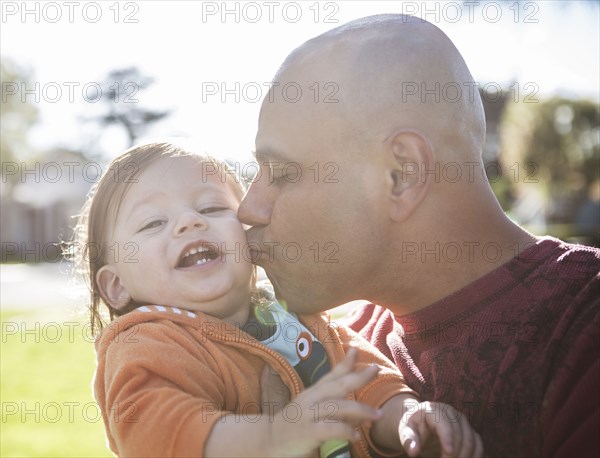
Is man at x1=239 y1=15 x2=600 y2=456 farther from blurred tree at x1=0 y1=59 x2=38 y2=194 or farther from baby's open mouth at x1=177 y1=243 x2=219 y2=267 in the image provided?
blurred tree at x1=0 y1=59 x2=38 y2=194

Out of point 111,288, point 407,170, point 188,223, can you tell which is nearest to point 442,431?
point 407,170

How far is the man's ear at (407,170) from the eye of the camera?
232cm

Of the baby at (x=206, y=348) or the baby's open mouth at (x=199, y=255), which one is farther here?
the baby's open mouth at (x=199, y=255)

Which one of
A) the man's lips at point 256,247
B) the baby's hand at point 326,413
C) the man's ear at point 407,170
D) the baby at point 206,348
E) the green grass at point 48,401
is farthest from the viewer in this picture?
the green grass at point 48,401

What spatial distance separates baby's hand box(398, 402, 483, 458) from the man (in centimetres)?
14

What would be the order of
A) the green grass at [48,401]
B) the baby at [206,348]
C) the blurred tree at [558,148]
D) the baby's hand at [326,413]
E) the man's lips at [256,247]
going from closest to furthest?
the baby's hand at [326,413] < the baby at [206,348] < the man's lips at [256,247] < the green grass at [48,401] < the blurred tree at [558,148]

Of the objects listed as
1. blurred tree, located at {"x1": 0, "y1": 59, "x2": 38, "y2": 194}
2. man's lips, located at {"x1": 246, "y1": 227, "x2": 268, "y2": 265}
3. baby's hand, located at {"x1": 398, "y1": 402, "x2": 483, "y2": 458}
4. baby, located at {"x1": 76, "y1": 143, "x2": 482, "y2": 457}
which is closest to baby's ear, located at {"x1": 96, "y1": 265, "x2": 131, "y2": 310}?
baby, located at {"x1": 76, "y1": 143, "x2": 482, "y2": 457}

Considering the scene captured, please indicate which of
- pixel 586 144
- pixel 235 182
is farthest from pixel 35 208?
pixel 235 182

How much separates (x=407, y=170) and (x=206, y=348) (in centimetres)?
90

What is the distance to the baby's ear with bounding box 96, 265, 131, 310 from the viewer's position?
8.69ft

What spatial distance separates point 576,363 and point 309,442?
2.40 ft

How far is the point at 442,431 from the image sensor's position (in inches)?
70.1

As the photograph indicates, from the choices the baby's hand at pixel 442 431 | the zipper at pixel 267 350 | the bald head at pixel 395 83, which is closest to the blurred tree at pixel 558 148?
the bald head at pixel 395 83

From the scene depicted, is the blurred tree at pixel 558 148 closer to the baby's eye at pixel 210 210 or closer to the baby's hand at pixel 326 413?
the baby's eye at pixel 210 210
